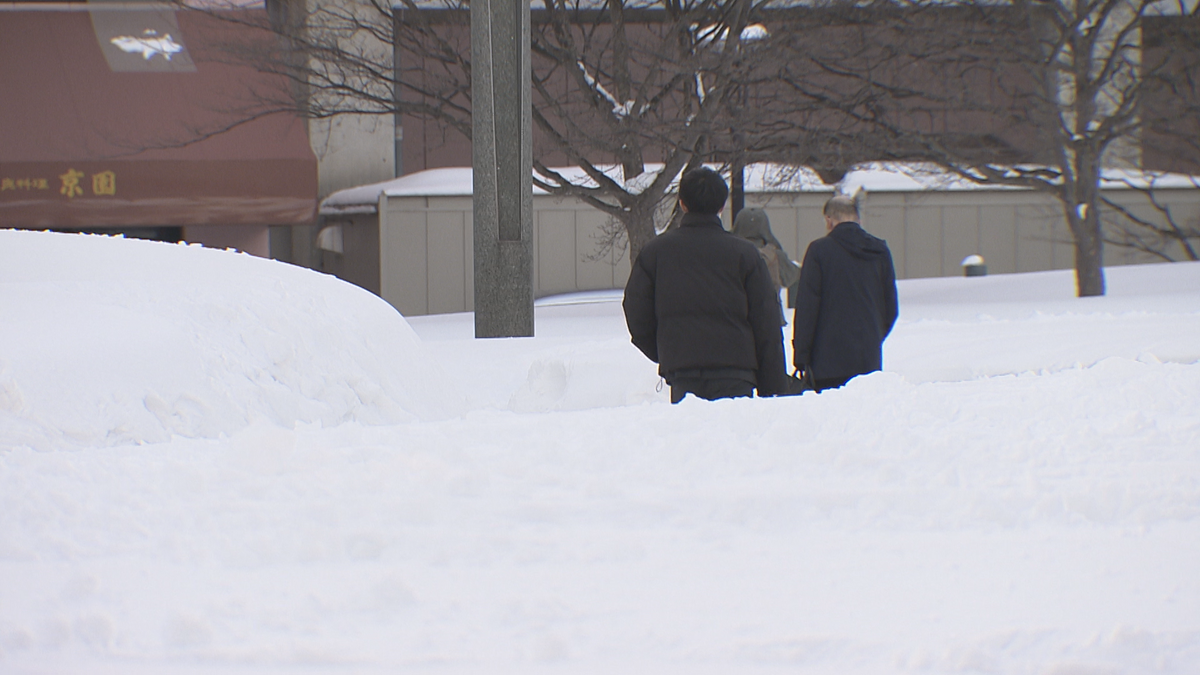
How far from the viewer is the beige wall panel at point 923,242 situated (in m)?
18.6

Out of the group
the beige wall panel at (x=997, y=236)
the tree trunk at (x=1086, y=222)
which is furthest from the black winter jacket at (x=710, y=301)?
the beige wall panel at (x=997, y=236)

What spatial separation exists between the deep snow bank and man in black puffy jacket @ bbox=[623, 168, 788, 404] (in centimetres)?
174

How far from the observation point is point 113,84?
1469 centimetres

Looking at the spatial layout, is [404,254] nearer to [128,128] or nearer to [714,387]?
[128,128]

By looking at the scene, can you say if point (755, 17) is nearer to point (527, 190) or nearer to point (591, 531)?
point (527, 190)

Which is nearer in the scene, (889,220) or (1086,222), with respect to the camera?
(1086,222)

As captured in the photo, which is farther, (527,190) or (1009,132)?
(1009,132)

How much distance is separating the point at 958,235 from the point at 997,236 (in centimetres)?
72

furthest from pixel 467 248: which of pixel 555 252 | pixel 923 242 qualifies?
pixel 923 242

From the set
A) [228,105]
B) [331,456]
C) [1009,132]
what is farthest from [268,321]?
[1009,132]

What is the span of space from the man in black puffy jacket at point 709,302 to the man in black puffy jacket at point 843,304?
79 centimetres

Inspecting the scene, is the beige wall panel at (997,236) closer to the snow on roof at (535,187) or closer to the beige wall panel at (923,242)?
the snow on roof at (535,187)

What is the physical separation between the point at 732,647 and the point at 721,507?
0.64m

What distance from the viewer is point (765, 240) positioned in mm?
7090
